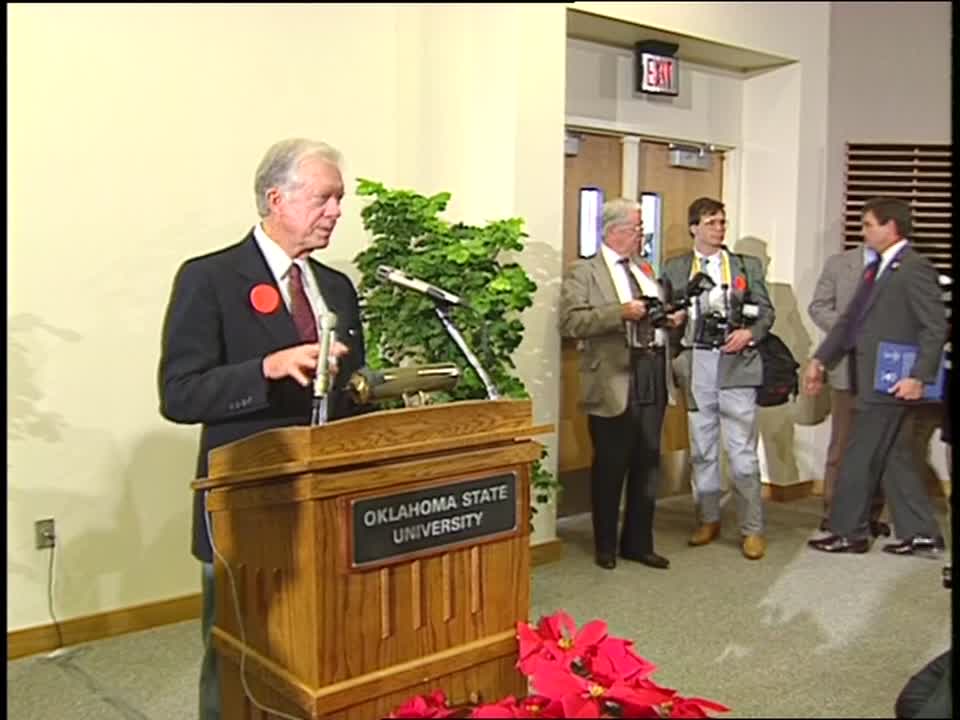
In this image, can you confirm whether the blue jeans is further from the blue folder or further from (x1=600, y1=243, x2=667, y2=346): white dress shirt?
the blue folder

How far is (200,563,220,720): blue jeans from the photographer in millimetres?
1624

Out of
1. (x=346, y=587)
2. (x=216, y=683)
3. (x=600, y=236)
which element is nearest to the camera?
(x=346, y=587)

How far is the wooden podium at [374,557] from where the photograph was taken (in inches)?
51.9

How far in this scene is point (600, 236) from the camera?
253 centimetres

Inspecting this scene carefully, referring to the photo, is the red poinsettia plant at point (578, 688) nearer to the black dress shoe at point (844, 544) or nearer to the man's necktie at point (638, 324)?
the man's necktie at point (638, 324)

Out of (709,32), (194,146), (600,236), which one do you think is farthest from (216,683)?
(709,32)

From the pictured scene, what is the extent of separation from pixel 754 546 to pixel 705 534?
0.12 metres

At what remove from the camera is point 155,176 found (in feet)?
9.03

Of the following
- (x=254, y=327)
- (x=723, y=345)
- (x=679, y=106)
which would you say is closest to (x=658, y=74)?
(x=679, y=106)

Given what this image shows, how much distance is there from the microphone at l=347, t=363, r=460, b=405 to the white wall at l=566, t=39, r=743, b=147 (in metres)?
1.01

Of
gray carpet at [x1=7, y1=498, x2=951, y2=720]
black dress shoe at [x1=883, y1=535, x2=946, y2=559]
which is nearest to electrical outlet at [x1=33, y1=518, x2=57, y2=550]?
gray carpet at [x1=7, y1=498, x2=951, y2=720]

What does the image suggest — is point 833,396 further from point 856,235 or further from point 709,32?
point 709,32

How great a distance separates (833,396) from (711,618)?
641 mm

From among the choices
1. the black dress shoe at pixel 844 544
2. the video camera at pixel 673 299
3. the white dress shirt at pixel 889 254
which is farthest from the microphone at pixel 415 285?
the black dress shoe at pixel 844 544
